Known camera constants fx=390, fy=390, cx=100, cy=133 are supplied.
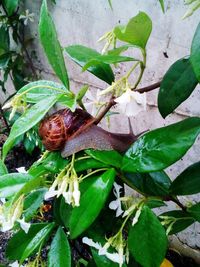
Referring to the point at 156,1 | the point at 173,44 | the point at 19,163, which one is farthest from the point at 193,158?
the point at 19,163

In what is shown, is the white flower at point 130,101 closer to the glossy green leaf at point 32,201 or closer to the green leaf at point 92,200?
the green leaf at point 92,200

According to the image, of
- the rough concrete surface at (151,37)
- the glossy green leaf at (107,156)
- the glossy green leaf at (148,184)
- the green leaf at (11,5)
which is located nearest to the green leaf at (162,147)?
the glossy green leaf at (107,156)

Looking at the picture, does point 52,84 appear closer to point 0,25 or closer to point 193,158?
point 193,158

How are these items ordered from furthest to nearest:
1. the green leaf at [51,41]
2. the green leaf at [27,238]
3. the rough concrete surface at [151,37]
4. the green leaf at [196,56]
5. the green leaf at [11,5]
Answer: the green leaf at [11,5], the rough concrete surface at [151,37], the green leaf at [27,238], the green leaf at [51,41], the green leaf at [196,56]

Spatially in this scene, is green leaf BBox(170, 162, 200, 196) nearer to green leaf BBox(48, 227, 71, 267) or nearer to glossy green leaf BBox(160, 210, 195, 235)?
glossy green leaf BBox(160, 210, 195, 235)

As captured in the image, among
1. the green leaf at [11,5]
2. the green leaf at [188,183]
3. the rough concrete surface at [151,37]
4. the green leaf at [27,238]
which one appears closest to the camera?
the green leaf at [188,183]

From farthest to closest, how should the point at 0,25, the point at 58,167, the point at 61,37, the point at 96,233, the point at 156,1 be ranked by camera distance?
the point at 0,25 < the point at 61,37 < the point at 156,1 < the point at 96,233 < the point at 58,167

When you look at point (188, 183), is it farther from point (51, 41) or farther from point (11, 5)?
point (11, 5)

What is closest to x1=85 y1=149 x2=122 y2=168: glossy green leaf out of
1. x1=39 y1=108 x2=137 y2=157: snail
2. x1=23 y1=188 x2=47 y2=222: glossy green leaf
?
x1=39 y1=108 x2=137 y2=157: snail
